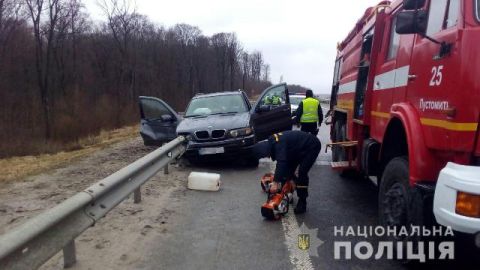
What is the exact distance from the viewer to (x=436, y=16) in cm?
371

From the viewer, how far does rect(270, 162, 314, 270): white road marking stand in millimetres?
4017

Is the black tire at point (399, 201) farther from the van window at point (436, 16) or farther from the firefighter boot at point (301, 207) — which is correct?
→ the firefighter boot at point (301, 207)

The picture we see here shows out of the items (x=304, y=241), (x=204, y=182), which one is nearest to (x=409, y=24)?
(x=304, y=241)

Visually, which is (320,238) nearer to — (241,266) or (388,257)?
(388,257)

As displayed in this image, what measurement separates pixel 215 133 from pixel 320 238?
475 cm

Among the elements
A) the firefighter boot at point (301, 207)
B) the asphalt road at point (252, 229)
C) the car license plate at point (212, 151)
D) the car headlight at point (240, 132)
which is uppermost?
the car headlight at point (240, 132)

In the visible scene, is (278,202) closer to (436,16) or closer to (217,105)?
(436,16)

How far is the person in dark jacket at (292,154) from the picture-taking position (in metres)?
5.56

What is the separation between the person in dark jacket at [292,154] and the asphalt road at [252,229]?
0.34 m

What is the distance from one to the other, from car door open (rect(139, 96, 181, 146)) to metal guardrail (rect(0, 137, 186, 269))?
5.00m

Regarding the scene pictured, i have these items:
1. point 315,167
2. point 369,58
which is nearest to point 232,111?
point 315,167

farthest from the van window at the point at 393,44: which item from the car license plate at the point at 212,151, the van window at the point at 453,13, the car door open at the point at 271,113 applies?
the car door open at the point at 271,113

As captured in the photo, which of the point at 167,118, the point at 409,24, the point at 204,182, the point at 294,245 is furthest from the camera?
the point at 167,118

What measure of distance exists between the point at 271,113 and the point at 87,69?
43024 mm
